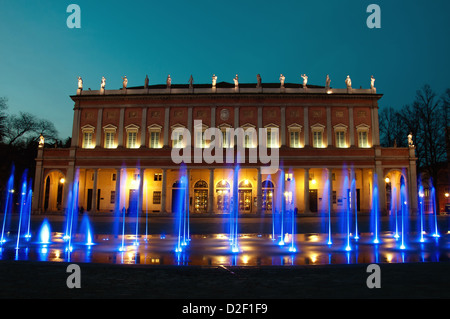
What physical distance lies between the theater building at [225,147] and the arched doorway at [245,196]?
0.12 m

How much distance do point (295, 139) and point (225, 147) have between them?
800 cm

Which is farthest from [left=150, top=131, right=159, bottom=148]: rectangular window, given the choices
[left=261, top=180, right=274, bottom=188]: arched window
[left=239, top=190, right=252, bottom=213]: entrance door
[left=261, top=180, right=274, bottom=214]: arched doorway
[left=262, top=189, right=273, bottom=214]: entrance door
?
[left=262, top=189, right=273, bottom=214]: entrance door

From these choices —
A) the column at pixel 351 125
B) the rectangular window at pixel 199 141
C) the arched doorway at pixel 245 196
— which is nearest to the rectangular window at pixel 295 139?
the column at pixel 351 125

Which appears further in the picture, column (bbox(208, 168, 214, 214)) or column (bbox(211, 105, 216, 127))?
column (bbox(211, 105, 216, 127))

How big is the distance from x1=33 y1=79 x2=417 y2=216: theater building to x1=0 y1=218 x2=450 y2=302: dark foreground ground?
1233 inches

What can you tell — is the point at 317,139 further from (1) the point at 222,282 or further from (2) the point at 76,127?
(1) the point at 222,282

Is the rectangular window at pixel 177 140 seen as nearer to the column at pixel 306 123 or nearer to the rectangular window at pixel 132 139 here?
the rectangular window at pixel 132 139

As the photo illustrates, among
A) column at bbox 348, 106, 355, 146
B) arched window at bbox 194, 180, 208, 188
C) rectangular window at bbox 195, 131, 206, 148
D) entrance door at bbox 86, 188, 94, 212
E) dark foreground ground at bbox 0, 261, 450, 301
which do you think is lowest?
dark foreground ground at bbox 0, 261, 450, 301

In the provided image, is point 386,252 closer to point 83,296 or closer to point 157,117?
point 83,296

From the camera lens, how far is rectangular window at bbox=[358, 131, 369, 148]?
40.9m

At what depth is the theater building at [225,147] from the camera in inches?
1578

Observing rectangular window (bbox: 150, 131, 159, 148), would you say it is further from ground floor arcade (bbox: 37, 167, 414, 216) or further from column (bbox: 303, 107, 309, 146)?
column (bbox: 303, 107, 309, 146)

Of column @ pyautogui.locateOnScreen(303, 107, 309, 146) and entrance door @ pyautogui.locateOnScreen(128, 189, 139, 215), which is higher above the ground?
column @ pyautogui.locateOnScreen(303, 107, 309, 146)

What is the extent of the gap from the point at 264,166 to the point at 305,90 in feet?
32.8
